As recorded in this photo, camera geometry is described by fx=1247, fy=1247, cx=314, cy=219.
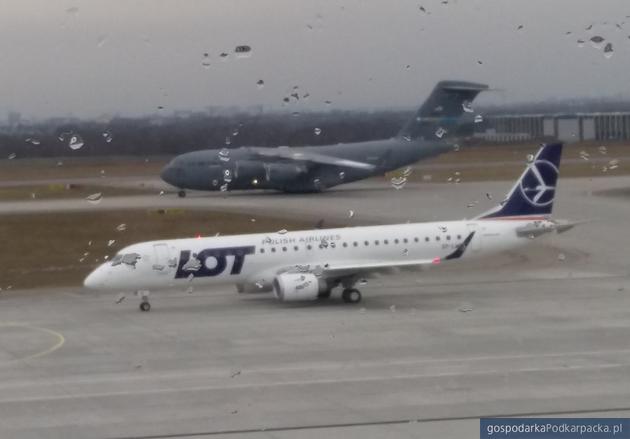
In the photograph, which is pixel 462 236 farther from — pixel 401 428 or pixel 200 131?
pixel 401 428

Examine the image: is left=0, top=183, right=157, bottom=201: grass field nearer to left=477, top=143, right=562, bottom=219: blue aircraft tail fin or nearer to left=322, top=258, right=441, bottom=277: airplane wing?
left=322, top=258, right=441, bottom=277: airplane wing

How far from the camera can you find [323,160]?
6688 cm

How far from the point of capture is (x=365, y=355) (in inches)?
1039

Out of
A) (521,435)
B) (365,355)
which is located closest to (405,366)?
(365,355)

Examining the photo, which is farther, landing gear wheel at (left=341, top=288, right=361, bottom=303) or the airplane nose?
landing gear wheel at (left=341, top=288, right=361, bottom=303)

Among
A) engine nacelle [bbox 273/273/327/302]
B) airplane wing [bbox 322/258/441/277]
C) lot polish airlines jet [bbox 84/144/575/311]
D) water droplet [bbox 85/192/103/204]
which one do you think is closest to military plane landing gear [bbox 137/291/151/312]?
lot polish airlines jet [bbox 84/144/575/311]

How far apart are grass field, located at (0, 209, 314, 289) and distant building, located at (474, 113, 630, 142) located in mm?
9263

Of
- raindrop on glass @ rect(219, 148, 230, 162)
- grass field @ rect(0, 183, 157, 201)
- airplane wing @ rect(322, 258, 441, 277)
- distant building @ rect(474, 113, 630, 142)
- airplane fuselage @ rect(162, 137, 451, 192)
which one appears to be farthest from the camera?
raindrop on glass @ rect(219, 148, 230, 162)

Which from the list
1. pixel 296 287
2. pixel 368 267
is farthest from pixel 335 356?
pixel 368 267

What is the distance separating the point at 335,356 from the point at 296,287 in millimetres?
8504

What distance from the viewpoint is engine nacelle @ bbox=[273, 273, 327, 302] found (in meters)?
34.8

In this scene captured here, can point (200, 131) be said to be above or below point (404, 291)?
above

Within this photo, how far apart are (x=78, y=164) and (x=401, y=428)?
36230 mm

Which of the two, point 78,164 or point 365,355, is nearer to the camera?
point 365,355
